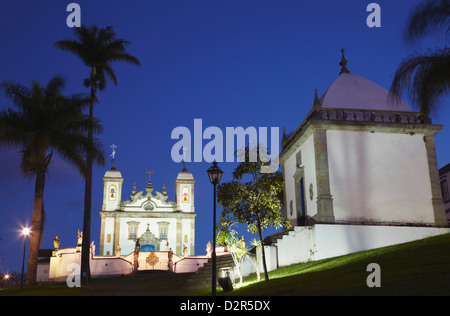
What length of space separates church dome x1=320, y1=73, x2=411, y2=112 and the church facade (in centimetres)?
2990

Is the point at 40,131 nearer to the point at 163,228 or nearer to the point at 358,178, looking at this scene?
the point at 358,178

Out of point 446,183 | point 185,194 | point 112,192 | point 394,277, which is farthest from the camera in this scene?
point 185,194

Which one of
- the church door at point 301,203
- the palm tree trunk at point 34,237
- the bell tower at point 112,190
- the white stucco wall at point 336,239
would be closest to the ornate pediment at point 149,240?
the bell tower at point 112,190

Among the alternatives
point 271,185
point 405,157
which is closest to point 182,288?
point 271,185

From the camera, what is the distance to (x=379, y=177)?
2209 centimetres

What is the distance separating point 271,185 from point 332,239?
3.91m

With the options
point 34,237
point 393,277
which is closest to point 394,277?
point 393,277

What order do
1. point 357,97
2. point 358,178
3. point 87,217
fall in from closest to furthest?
point 358,178, point 87,217, point 357,97

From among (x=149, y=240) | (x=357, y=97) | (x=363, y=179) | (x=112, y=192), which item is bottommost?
(x=363, y=179)

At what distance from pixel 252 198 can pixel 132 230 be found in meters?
34.5

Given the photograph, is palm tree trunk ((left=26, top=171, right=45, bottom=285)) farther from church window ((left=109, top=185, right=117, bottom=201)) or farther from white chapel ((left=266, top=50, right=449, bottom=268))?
church window ((left=109, top=185, right=117, bottom=201))

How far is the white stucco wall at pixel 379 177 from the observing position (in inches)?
846

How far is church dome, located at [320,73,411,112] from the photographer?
76.8ft
